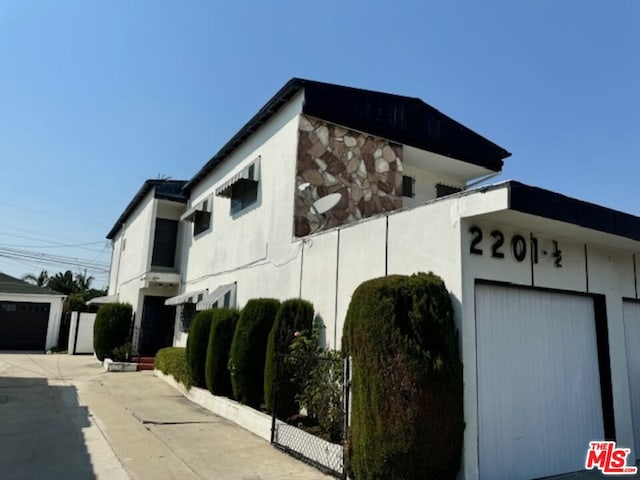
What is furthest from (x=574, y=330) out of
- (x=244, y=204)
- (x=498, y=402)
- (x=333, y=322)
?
(x=244, y=204)

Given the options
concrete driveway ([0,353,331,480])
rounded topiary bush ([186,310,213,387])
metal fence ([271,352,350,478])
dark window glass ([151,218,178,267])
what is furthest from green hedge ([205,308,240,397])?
dark window glass ([151,218,178,267])

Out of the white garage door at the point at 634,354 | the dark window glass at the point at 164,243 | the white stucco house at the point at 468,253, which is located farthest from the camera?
the dark window glass at the point at 164,243

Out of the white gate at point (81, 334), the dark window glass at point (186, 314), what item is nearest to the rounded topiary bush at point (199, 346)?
the dark window glass at point (186, 314)

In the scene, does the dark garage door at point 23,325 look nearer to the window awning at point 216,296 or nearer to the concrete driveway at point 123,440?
the concrete driveway at point 123,440

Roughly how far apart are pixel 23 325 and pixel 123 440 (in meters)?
21.9

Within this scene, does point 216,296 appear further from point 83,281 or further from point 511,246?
point 83,281

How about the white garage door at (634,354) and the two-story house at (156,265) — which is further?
the two-story house at (156,265)

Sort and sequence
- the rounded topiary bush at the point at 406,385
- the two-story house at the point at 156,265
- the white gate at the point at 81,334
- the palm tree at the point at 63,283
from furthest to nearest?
the palm tree at the point at 63,283 < the white gate at the point at 81,334 < the two-story house at the point at 156,265 < the rounded topiary bush at the point at 406,385

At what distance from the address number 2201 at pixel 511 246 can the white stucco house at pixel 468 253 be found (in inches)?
0.9

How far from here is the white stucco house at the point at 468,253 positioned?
5.48 m

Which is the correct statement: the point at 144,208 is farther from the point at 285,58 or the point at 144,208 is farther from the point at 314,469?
the point at 314,469

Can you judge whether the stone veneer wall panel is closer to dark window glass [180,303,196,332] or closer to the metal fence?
the metal fence

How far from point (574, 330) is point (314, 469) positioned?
4267 millimetres

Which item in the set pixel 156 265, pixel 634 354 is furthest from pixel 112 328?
pixel 634 354
